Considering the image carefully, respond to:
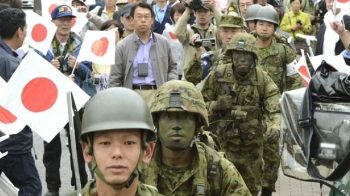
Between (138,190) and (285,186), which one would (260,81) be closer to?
(285,186)

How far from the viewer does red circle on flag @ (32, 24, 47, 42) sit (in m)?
11.0

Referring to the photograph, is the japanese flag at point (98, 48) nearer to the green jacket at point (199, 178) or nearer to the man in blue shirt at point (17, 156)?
the man in blue shirt at point (17, 156)

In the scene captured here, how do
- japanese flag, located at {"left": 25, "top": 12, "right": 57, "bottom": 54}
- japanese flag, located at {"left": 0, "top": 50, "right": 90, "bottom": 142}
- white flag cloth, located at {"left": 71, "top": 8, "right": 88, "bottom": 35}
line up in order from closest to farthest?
1. japanese flag, located at {"left": 0, "top": 50, "right": 90, "bottom": 142}
2. japanese flag, located at {"left": 25, "top": 12, "right": 57, "bottom": 54}
3. white flag cloth, located at {"left": 71, "top": 8, "right": 88, "bottom": 35}

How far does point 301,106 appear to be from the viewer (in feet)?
23.2

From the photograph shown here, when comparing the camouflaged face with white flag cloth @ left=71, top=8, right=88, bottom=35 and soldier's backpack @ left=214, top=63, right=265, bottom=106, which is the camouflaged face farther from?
white flag cloth @ left=71, top=8, right=88, bottom=35

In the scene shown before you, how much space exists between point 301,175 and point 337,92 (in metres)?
0.72

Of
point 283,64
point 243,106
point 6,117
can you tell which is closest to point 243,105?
point 243,106

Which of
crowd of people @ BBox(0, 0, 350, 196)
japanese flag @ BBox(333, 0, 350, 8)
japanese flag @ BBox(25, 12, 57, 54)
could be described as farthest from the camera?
japanese flag @ BBox(333, 0, 350, 8)

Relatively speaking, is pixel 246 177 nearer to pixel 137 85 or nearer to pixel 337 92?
pixel 137 85

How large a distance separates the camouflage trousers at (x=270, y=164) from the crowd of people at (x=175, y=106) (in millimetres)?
10

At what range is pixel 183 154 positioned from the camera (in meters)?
6.16

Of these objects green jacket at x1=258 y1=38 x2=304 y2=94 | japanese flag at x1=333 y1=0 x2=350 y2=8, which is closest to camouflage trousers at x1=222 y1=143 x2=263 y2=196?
green jacket at x1=258 y1=38 x2=304 y2=94

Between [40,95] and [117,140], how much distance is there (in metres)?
3.73

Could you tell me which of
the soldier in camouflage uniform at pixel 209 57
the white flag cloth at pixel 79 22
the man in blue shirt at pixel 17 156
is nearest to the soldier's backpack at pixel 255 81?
the soldier in camouflage uniform at pixel 209 57
